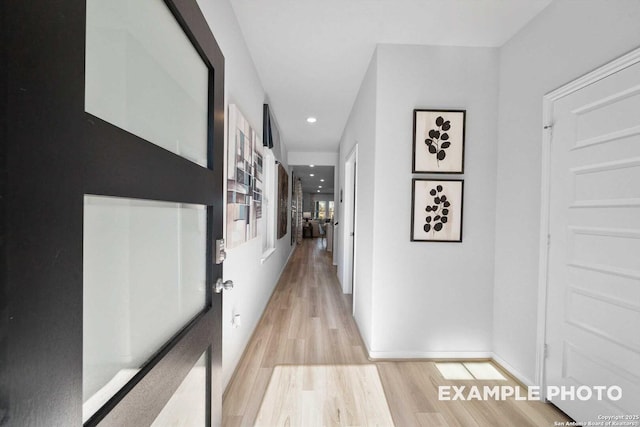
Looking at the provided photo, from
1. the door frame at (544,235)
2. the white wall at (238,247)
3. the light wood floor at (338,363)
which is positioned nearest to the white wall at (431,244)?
the light wood floor at (338,363)

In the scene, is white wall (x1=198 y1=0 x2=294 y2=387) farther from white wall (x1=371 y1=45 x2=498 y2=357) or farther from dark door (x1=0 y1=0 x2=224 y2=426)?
white wall (x1=371 y1=45 x2=498 y2=357)

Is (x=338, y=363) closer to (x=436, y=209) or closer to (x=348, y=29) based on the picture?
(x=436, y=209)

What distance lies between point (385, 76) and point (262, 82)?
4.61 feet

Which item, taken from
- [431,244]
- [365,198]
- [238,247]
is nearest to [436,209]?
[431,244]

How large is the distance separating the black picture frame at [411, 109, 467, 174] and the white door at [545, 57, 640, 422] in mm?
613

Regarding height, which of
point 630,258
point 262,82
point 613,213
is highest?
point 262,82

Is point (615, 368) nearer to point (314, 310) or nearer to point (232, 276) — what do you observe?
point (232, 276)

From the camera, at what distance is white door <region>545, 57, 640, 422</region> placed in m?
1.35

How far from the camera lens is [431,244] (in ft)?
7.49

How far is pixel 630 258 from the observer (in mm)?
1351

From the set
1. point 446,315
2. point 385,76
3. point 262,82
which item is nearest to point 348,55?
point 385,76

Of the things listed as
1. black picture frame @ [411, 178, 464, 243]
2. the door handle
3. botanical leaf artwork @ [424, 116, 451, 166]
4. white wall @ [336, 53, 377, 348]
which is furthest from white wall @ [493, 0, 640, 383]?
the door handle

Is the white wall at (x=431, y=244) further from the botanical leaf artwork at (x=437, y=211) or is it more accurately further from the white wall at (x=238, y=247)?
the white wall at (x=238, y=247)

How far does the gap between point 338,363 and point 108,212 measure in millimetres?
2069
